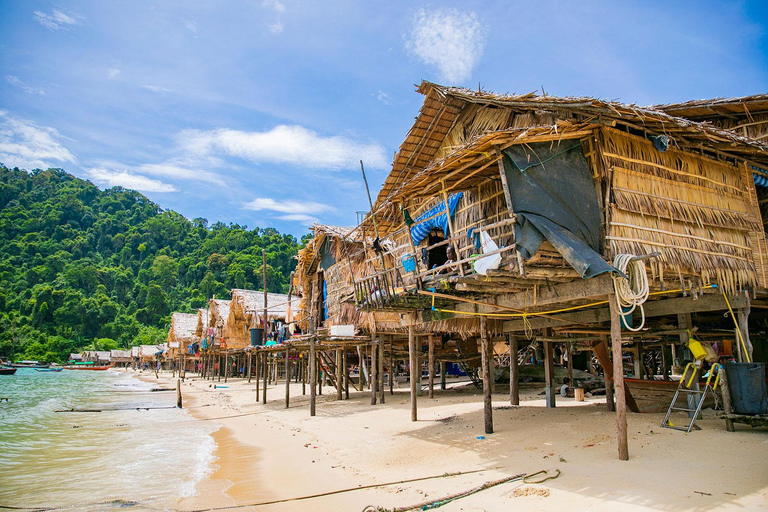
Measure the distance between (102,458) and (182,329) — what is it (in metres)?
34.4

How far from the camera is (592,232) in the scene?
7098 mm

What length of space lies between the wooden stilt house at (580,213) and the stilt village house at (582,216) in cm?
3

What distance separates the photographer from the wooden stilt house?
6867 mm

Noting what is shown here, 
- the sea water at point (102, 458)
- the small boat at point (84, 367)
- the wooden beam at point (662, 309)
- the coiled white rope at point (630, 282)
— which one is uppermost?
the coiled white rope at point (630, 282)

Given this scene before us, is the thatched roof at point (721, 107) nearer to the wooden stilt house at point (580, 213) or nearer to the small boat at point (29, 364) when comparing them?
the wooden stilt house at point (580, 213)

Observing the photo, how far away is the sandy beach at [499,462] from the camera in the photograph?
213 inches

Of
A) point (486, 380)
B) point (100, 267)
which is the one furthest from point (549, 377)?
point (100, 267)

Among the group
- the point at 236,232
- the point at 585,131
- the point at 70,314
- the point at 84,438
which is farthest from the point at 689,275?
the point at 236,232

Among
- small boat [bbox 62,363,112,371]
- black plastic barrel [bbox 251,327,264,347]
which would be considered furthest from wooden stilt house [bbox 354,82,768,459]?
small boat [bbox 62,363,112,371]

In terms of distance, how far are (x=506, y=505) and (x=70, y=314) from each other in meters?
75.0

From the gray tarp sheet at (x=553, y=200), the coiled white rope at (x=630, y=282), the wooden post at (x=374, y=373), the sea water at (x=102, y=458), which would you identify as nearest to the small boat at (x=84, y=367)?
the sea water at (x=102, y=458)

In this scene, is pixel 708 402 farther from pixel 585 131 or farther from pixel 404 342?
pixel 404 342

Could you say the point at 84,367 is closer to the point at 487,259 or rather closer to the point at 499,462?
the point at 499,462

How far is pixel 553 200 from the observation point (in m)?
6.98
